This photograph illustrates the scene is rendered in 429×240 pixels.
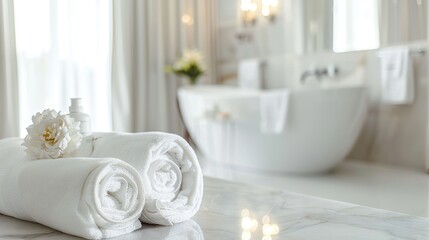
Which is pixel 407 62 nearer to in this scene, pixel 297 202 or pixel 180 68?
pixel 180 68

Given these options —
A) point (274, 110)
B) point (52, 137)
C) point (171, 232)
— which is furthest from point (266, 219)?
point (274, 110)

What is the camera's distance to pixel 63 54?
3.04 meters

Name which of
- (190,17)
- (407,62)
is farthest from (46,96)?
(407,62)

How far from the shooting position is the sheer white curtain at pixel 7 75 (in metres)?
2.76

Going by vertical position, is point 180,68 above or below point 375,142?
above

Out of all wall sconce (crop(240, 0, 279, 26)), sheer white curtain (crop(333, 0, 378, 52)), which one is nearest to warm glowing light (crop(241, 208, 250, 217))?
sheer white curtain (crop(333, 0, 378, 52))

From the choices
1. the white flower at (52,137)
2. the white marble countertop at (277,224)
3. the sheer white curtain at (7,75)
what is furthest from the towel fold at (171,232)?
the sheer white curtain at (7,75)

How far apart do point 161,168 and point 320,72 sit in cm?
273

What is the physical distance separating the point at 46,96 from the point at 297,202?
222cm

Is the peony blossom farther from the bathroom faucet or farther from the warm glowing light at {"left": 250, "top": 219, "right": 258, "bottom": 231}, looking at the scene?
the warm glowing light at {"left": 250, "top": 219, "right": 258, "bottom": 231}

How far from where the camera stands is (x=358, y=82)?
3393 millimetres

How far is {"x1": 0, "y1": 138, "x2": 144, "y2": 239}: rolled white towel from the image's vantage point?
2.91ft

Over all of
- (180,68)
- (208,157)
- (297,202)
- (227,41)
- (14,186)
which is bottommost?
(208,157)

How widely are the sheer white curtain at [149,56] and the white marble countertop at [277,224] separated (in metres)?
2.29
